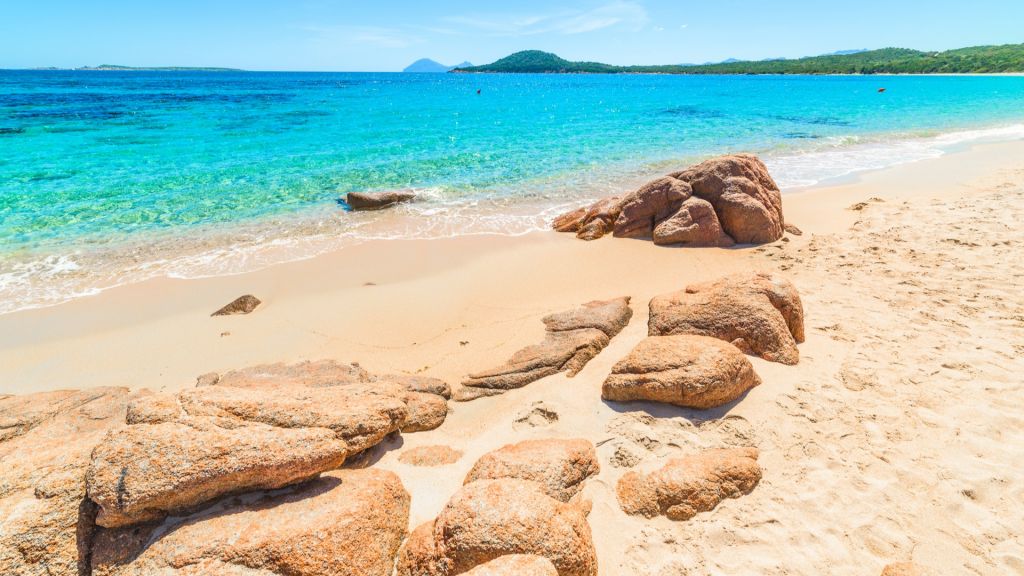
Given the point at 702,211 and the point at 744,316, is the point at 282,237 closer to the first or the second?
the point at 702,211

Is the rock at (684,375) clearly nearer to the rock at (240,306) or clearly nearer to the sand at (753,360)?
the sand at (753,360)

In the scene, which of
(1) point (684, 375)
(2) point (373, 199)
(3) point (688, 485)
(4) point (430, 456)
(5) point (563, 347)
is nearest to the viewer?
(3) point (688, 485)

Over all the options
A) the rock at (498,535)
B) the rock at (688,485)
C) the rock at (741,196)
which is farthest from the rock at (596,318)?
the rock at (741,196)

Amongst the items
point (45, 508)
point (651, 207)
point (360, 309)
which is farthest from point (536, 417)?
point (651, 207)

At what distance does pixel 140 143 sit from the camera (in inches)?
974

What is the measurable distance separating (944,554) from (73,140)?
36418mm

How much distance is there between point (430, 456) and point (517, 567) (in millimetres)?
2045

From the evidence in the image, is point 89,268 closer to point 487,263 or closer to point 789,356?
point 487,263

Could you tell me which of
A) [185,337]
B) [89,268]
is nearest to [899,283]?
[185,337]

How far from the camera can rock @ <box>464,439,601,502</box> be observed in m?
4.17

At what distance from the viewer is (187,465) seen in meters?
3.32

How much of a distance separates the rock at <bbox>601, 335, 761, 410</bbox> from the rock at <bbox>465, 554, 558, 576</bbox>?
2731 mm

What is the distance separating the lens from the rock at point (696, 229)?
11.3 metres

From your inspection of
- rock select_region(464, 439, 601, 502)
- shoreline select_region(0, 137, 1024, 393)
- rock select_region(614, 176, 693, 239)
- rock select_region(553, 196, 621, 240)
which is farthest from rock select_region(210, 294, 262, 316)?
rock select_region(614, 176, 693, 239)
